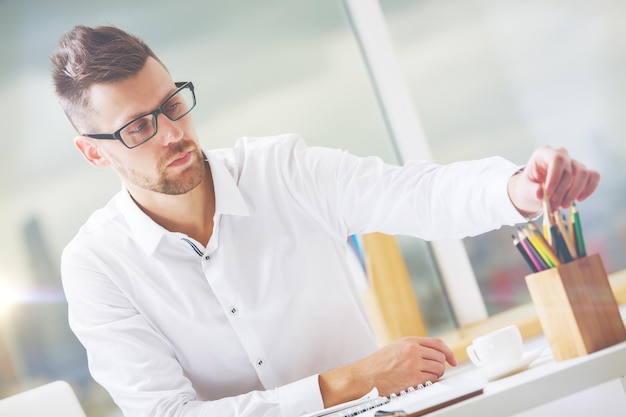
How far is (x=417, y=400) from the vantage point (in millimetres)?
1209

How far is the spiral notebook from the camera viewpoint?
1.09 m

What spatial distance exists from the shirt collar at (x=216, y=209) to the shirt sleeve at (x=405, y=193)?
0.16 metres

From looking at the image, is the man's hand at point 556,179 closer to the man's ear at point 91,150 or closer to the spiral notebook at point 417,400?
the spiral notebook at point 417,400

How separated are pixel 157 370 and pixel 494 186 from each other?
2.97 feet

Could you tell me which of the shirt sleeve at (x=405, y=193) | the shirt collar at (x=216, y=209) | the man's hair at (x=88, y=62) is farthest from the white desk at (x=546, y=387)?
the man's hair at (x=88, y=62)

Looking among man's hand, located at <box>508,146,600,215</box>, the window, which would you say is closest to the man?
man's hand, located at <box>508,146,600,215</box>

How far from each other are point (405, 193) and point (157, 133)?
67 centimetres

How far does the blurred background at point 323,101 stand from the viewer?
3.28m

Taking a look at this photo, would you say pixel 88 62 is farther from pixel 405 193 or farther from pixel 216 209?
pixel 405 193

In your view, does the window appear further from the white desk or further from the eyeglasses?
the white desk

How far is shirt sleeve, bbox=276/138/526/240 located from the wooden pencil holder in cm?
20

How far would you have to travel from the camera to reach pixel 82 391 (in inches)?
128

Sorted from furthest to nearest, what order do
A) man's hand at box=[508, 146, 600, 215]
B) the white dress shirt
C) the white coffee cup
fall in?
1. the white dress shirt
2. the white coffee cup
3. man's hand at box=[508, 146, 600, 215]

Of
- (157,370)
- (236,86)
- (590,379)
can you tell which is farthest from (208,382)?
(236,86)
